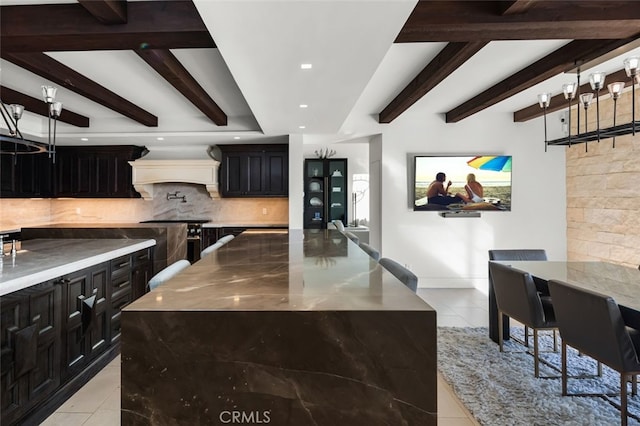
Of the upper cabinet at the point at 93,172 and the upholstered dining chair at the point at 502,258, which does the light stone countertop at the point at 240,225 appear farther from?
the upholstered dining chair at the point at 502,258

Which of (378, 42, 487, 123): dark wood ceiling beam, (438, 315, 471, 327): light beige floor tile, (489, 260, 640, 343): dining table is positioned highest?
(378, 42, 487, 123): dark wood ceiling beam

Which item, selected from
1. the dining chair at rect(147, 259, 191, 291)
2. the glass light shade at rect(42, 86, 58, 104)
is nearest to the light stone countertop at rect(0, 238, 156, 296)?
the dining chair at rect(147, 259, 191, 291)

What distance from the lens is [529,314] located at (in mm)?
2557

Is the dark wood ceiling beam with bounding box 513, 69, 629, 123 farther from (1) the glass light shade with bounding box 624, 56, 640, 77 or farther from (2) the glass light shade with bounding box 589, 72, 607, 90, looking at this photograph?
(1) the glass light shade with bounding box 624, 56, 640, 77

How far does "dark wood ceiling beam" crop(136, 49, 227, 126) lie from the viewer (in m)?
2.70

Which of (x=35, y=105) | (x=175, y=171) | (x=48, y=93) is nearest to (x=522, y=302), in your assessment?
(x=48, y=93)

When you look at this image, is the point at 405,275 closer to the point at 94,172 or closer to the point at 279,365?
the point at 279,365

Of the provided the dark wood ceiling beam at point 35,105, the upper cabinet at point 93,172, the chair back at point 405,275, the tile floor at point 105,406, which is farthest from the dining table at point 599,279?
the upper cabinet at point 93,172

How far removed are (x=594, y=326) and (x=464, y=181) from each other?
3481 millimetres

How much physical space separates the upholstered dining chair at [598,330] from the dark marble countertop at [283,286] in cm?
125

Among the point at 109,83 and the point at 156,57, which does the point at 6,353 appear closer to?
the point at 156,57

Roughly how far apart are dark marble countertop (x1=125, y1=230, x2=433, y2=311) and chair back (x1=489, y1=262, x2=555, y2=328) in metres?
1.34

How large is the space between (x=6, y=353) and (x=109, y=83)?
9.23 ft

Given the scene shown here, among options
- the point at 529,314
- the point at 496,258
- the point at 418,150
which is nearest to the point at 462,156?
the point at 418,150
